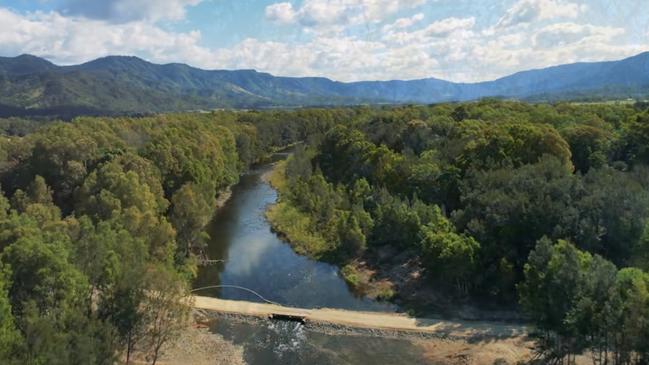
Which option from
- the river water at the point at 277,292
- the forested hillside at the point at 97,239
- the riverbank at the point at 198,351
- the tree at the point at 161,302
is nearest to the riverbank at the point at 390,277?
the river water at the point at 277,292

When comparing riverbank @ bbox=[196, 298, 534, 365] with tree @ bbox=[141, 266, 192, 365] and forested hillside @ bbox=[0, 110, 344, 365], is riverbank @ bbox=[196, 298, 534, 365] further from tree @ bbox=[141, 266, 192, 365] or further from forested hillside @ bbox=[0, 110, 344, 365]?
tree @ bbox=[141, 266, 192, 365]

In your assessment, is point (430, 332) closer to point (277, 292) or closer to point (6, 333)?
point (277, 292)

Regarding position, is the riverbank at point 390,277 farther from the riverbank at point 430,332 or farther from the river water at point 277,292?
the riverbank at point 430,332

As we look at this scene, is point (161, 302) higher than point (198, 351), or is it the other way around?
point (161, 302)

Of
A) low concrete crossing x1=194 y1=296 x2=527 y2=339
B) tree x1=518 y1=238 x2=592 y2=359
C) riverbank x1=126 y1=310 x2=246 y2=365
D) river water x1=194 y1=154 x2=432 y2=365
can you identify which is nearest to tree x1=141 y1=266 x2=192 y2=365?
riverbank x1=126 y1=310 x2=246 y2=365

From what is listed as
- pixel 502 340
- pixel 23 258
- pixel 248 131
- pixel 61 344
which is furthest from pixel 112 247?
pixel 248 131

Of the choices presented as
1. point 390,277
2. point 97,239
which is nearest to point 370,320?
point 390,277
